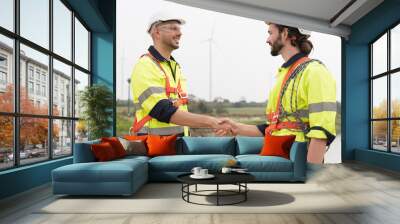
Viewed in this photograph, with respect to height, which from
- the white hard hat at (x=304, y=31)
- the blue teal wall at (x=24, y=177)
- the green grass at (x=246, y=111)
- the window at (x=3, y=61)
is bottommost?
the blue teal wall at (x=24, y=177)

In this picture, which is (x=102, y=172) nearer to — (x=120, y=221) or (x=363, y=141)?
(x=120, y=221)

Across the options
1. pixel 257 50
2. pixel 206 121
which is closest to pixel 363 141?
pixel 257 50

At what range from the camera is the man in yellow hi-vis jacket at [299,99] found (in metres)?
6.57

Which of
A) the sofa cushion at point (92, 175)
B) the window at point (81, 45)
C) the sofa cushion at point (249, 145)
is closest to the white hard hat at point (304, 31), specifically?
the sofa cushion at point (249, 145)

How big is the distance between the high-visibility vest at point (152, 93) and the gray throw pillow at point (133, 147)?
72 centimetres

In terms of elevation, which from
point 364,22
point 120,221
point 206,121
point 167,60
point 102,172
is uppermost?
point 364,22

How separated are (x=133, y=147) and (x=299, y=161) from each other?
2.45 meters

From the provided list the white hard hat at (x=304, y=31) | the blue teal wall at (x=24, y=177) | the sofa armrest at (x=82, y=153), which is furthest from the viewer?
the white hard hat at (x=304, y=31)

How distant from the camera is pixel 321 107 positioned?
6.82m

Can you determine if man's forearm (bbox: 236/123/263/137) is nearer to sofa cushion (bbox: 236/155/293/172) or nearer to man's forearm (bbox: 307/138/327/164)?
man's forearm (bbox: 307/138/327/164)

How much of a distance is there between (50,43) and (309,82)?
4.18 meters

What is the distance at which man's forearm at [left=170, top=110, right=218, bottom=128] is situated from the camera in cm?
705

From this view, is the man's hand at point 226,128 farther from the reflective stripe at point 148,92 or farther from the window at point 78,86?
the window at point 78,86

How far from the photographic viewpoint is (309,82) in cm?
668
